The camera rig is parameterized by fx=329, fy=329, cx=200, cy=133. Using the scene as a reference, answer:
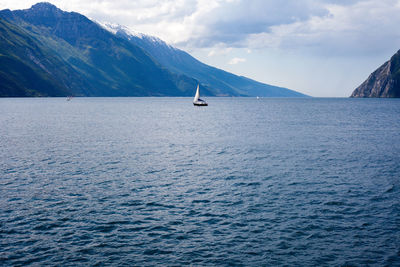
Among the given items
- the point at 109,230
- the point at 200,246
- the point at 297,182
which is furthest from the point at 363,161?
the point at 109,230

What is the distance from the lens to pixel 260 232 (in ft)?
78.2

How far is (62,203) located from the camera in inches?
1171

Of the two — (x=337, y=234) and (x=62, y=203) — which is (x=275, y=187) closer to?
(x=337, y=234)

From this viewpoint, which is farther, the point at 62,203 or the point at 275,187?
the point at 275,187

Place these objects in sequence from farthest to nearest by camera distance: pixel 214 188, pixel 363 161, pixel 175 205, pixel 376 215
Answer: pixel 363 161 < pixel 214 188 < pixel 175 205 < pixel 376 215

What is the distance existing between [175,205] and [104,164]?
20.4m

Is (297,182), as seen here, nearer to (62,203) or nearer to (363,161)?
(363,161)

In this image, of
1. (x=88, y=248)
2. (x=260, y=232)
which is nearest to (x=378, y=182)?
(x=260, y=232)

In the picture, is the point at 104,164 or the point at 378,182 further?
the point at 104,164

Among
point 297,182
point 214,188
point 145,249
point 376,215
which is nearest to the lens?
point 145,249

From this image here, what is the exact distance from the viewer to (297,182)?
37.7m

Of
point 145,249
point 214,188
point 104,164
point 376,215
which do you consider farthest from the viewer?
point 104,164

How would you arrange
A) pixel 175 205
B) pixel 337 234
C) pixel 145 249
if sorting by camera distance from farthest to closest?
pixel 175 205
pixel 337 234
pixel 145 249

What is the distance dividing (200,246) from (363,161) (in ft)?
122
